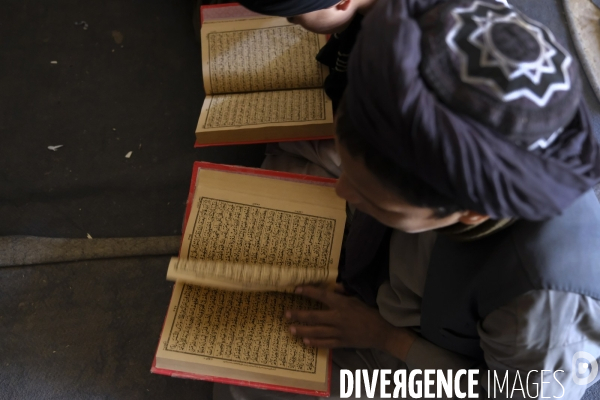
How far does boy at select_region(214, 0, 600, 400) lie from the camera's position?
1.10 ft

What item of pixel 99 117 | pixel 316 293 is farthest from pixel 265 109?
pixel 99 117

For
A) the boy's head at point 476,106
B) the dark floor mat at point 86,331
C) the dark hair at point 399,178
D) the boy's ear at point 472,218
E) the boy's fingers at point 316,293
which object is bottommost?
the dark floor mat at point 86,331

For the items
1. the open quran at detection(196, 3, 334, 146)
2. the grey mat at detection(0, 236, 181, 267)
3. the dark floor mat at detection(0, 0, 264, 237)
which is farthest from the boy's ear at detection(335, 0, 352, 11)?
the grey mat at detection(0, 236, 181, 267)

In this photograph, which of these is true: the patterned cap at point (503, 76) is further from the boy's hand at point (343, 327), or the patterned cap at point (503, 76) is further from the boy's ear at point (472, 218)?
the boy's hand at point (343, 327)

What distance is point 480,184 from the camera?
345mm

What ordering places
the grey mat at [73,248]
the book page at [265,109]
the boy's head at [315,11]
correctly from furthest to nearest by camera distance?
the grey mat at [73,248]
the book page at [265,109]
the boy's head at [315,11]

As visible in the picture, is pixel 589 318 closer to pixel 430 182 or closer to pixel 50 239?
pixel 430 182

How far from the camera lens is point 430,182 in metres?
0.37

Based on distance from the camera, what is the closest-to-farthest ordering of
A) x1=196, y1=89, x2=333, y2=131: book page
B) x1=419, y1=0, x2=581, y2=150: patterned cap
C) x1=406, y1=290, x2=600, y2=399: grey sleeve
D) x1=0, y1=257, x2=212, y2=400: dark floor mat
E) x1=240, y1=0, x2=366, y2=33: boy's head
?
x1=419, y1=0, x2=581, y2=150: patterned cap
x1=406, y1=290, x2=600, y2=399: grey sleeve
x1=240, y1=0, x2=366, y2=33: boy's head
x1=196, y1=89, x2=333, y2=131: book page
x1=0, y1=257, x2=212, y2=400: dark floor mat

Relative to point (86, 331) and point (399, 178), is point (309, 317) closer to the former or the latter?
point (399, 178)

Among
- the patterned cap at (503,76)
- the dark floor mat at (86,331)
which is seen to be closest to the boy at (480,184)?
the patterned cap at (503,76)

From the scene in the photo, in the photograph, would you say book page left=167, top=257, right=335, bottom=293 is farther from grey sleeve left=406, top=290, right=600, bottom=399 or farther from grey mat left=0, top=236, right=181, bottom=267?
grey mat left=0, top=236, right=181, bottom=267

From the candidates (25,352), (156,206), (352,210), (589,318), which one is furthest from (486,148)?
(25,352)

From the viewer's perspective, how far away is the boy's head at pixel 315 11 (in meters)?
0.65
